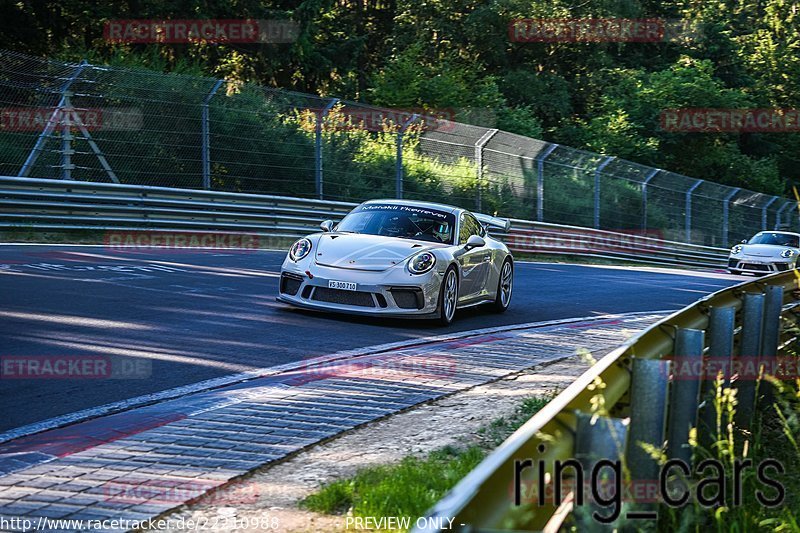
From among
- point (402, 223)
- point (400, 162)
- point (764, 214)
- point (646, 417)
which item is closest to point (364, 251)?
point (402, 223)

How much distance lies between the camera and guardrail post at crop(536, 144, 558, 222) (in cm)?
2798

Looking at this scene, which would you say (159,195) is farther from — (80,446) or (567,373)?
(80,446)

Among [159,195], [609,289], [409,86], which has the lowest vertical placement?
[609,289]

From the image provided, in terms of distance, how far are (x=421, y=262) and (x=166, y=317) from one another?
277 centimetres

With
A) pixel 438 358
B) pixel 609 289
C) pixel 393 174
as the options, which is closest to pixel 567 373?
pixel 438 358

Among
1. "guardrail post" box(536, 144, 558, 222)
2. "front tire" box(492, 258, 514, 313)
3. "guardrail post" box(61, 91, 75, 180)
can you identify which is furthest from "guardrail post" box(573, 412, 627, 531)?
A: "guardrail post" box(536, 144, 558, 222)

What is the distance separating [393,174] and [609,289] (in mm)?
8169

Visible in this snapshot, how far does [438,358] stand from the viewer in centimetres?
921

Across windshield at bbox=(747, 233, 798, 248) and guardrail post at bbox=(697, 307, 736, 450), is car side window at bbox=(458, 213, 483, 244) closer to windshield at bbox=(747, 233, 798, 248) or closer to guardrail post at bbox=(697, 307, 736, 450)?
guardrail post at bbox=(697, 307, 736, 450)

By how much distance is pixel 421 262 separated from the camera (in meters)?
11.2

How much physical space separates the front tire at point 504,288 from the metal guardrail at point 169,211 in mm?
7911

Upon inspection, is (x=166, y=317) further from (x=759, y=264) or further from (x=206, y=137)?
(x=759, y=264)

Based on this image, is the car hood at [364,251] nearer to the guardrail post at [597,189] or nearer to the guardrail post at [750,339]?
the guardrail post at [750,339]

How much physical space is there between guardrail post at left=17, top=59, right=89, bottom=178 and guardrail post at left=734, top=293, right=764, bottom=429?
14245mm
